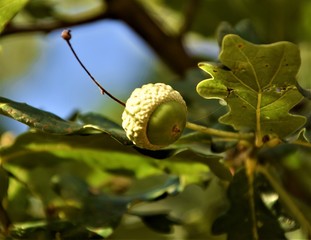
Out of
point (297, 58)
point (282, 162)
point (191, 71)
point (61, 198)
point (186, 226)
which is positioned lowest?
point (186, 226)

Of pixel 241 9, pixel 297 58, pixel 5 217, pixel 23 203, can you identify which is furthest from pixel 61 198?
pixel 241 9

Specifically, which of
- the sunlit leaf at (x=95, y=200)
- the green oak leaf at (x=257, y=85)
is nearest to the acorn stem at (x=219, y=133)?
the green oak leaf at (x=257, y=85)

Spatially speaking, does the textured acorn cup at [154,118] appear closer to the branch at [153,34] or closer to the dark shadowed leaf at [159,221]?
the dark shadowed leaf at [159,221]

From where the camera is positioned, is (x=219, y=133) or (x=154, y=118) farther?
(x=219, y=133)

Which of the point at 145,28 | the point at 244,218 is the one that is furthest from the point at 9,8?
the point at 145,28

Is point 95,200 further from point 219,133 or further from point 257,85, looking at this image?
point 257,85

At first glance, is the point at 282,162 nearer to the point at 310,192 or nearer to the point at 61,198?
the point at 310,192
